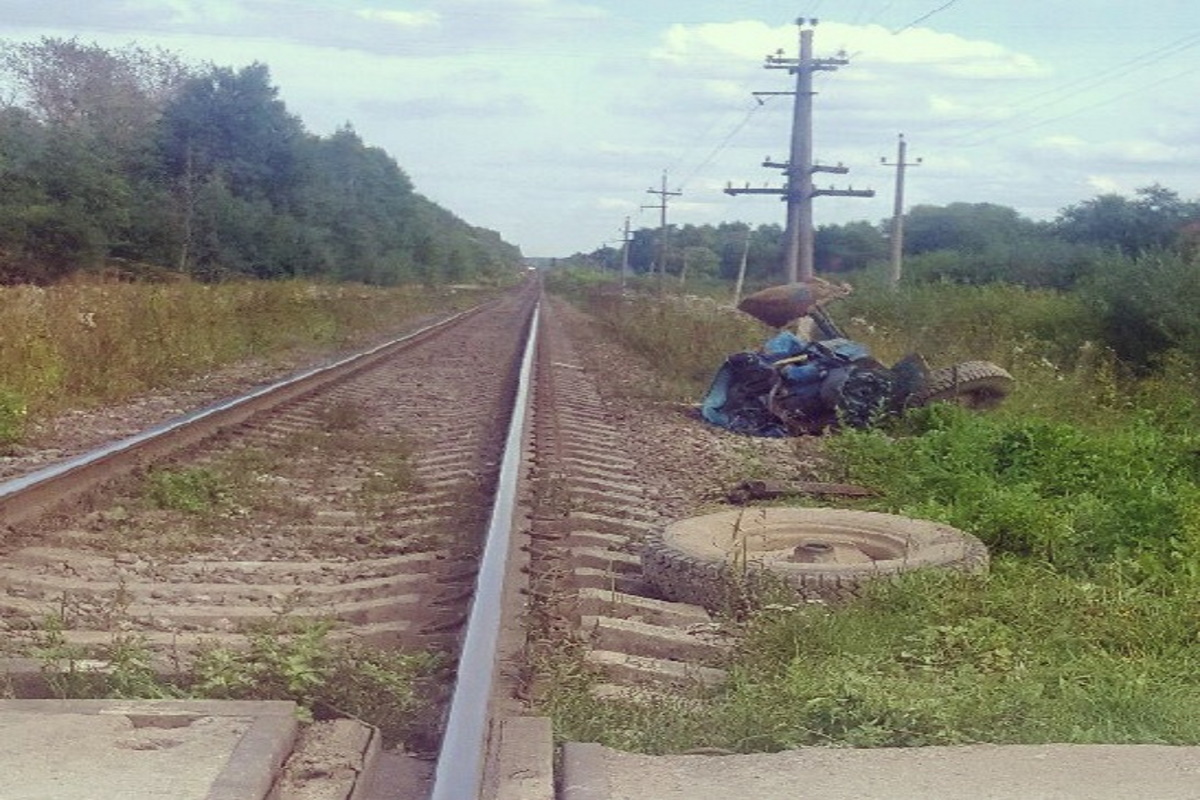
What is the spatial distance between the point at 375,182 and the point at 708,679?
6733 cm

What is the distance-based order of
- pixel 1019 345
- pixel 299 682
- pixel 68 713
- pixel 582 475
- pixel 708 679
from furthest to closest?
pixel 1019 345
pixel 582 475
pixel 708 679
pixel 299 682
pixel 68 713

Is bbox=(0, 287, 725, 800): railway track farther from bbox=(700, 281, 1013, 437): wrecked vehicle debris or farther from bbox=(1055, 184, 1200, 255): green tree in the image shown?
bbox=(1055, 184, 1200, 255): green tree

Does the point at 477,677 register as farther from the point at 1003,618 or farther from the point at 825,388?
the point at 825,388

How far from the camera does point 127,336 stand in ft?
58.3

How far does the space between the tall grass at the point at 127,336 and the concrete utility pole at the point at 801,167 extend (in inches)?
548

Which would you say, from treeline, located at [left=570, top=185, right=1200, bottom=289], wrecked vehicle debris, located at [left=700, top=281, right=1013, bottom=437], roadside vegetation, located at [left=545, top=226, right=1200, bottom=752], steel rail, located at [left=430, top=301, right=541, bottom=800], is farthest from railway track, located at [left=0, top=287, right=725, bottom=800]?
treeline, located at [left=570, top=185, right=1200, bottom=289]

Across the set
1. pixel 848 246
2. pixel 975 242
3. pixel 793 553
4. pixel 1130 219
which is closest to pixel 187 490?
pixel 793 553

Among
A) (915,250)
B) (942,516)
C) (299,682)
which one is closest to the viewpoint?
(299,682)

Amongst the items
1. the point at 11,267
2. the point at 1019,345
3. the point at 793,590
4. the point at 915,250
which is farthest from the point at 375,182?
the point at 793,590

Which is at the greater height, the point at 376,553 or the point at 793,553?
the point at 793,553

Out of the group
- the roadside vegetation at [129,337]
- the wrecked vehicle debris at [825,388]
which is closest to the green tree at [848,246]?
the roadside vegetation at [129,337]

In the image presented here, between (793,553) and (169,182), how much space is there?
115 feet

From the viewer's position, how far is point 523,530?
284 inches

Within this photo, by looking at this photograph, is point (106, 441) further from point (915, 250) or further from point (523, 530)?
point (915, 250)
